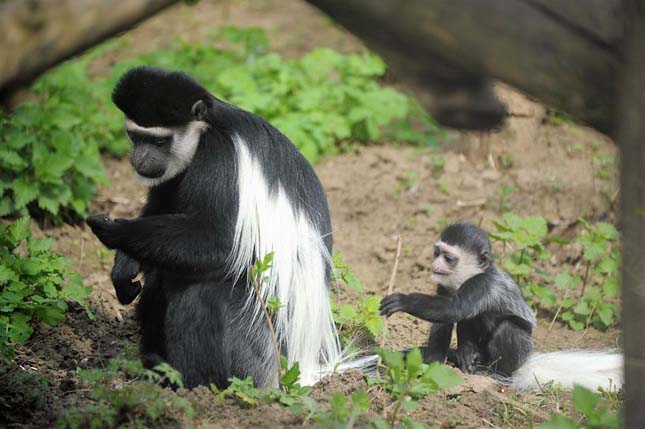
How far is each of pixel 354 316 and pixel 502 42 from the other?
2461 millimetres

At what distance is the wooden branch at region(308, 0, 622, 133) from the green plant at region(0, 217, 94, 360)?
276 centimetres

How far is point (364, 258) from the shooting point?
18.7ft

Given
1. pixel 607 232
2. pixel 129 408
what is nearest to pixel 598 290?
pixel 607 232

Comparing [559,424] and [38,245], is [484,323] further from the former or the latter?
[38,245]

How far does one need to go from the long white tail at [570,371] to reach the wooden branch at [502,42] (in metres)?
2.52

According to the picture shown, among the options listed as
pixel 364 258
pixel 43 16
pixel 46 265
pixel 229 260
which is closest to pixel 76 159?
pixel 46 265

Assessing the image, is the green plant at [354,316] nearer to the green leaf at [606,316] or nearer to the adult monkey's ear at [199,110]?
the adult monkey's ear at [199,110]

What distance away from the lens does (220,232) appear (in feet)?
12.3

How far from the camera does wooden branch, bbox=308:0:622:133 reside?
171cm

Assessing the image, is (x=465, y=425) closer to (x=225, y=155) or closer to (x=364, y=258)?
(x=225, y=155)

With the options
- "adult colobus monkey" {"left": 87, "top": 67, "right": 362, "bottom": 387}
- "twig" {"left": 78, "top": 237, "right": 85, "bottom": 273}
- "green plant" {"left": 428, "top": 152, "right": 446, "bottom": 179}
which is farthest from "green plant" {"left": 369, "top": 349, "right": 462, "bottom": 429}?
"green plant" {"left": 428, "top": 152, "right": 446, "bottom": 179}

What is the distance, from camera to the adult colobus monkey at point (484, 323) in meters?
4.20

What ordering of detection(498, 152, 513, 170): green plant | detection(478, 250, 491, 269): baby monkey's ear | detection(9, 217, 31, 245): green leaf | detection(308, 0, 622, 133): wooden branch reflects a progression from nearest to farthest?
detection(308, 0, 622, 133): wooden branch < detection(9, 217, 31, 245): green leaf < detection(478, 250, 491, 269): baby monkey's ear < detection(498, 152, 513, 170): green plant

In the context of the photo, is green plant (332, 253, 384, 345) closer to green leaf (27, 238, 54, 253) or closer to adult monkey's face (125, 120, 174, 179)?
adult monkey's face (125, 120, 174, 179)
